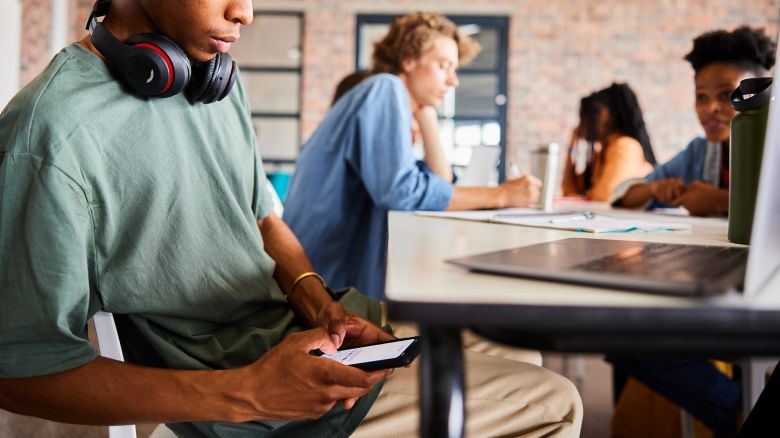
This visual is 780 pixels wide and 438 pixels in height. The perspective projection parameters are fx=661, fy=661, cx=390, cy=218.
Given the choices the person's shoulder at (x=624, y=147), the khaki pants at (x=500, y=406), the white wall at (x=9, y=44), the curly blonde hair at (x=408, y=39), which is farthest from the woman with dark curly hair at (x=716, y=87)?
the white wall at (x=9, y=44)

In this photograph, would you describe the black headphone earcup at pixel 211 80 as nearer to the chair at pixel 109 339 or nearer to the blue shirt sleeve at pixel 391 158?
the chair at pixel 109 339

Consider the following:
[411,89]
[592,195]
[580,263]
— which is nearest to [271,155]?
[592,195]

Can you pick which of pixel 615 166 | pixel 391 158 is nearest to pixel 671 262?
pixel 391 158

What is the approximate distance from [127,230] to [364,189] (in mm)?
989

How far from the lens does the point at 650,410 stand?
204 cm

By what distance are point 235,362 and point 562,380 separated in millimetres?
414

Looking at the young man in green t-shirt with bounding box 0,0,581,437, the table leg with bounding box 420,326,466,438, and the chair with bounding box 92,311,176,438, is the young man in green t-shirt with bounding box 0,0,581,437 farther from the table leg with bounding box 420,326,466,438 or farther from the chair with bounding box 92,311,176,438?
the table leg with bounding box 420,326,466,438

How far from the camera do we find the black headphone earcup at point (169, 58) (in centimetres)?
82

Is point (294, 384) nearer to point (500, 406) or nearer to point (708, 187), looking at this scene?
point (500, 406)

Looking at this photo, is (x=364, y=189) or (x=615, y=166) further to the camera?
(x=615, y=166)

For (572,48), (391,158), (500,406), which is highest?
(572,48)

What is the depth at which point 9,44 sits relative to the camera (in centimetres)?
516

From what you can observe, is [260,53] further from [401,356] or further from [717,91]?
[401,356]

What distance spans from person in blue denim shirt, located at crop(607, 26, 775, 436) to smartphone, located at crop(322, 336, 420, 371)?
114 centimetres
